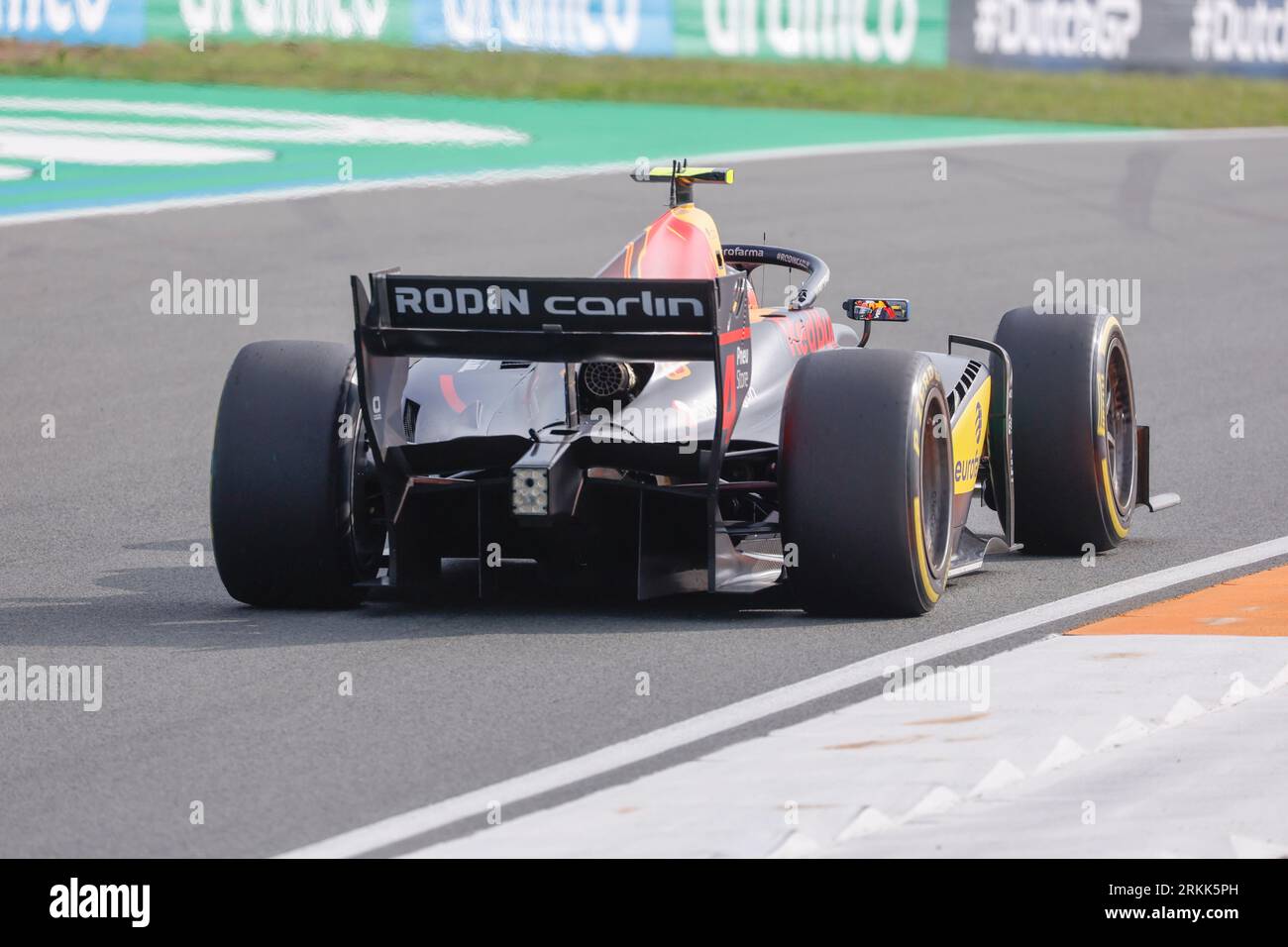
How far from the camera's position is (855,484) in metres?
6.85

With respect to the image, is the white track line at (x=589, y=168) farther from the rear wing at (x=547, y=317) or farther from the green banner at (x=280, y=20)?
the rear wing at (x=547, y=317)

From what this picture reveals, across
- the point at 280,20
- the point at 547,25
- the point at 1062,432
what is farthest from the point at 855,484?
the point at 547,25

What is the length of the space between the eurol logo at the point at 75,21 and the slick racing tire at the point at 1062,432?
1502 cm

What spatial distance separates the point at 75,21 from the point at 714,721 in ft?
57.5

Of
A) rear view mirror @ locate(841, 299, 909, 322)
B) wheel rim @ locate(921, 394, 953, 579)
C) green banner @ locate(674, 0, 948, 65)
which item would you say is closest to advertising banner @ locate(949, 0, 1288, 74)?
green banner @ locate(674, 0, 948, 65)

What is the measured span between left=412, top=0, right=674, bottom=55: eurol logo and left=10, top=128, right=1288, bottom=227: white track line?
9.20 ft

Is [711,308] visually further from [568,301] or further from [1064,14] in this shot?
[1064,14]

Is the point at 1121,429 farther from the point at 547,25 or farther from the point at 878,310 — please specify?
the point at 547,25

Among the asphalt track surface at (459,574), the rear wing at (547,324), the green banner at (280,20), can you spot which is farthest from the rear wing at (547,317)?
the green banner at (280,20)

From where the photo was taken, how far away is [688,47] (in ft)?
81.9

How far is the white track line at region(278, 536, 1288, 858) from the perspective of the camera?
16.2 ft

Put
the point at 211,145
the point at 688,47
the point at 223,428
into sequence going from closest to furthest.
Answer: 1. the point at 223,428
2. the point at 211,145
3. the point at 688,47
